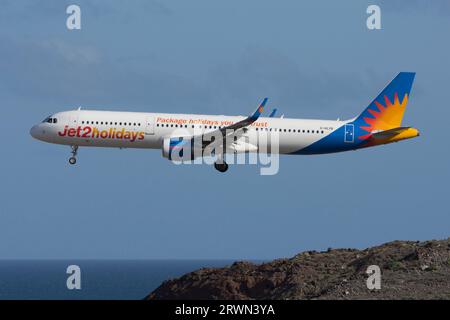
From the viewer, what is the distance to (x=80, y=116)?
66000 millimetres

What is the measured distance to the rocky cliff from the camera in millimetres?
44500

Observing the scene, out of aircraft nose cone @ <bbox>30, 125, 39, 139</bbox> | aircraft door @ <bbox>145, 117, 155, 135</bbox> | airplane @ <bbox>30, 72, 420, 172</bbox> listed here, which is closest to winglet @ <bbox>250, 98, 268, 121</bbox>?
airplane @ <bbox>30, 72, 420, 172</bbox>

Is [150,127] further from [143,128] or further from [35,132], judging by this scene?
[35,132]

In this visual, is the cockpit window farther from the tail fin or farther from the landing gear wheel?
the tail fin

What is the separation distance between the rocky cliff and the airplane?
10.3 metres

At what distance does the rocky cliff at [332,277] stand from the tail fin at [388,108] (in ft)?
44.2

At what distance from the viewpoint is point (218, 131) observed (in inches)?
2566

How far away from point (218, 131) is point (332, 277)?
17856 millimetres

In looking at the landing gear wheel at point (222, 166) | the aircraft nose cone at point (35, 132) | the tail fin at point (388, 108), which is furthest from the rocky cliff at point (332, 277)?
the aircraft nose cone at point (35, 132)

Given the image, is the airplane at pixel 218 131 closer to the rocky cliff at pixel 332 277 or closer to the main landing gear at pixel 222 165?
the main landing gear at pixel 222 165

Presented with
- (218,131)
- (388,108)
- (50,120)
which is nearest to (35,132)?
(50,120)

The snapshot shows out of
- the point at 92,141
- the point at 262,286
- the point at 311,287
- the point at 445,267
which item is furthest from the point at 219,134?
the point at 445,267

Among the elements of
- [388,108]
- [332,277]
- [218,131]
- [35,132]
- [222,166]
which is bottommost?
[332,277]
